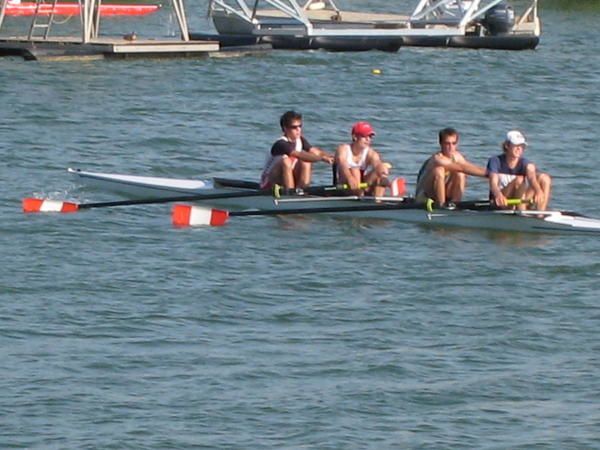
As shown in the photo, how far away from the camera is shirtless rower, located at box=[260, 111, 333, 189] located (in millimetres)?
19672

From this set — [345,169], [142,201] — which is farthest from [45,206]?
[345,169]

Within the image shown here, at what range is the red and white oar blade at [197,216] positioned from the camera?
19531 mm

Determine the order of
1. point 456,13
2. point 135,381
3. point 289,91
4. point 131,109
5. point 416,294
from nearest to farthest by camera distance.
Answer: point 135,381
point 416,294
point 131,109
point 289,91
point 456,13

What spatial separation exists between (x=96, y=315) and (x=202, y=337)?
123 centimetres

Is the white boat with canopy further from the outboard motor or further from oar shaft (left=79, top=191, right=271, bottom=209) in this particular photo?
oar shaft (left=79, top=191, right=271, bottom=209)

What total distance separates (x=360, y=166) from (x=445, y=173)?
3.27 feet

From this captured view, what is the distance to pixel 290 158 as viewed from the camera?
19.8m

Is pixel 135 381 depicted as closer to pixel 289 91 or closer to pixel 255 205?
pixel 255 205

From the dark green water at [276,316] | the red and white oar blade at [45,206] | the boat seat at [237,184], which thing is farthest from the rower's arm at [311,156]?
the red and white oar blade at [45,206]

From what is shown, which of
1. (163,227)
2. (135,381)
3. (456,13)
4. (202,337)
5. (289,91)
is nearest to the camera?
(135,381)

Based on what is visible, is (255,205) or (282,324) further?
(255,205)

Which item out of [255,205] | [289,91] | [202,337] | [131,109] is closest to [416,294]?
[202,337]

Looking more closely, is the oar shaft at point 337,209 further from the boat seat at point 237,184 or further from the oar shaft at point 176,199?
the boat seat at point 237,184

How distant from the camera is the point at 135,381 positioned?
1383cm
